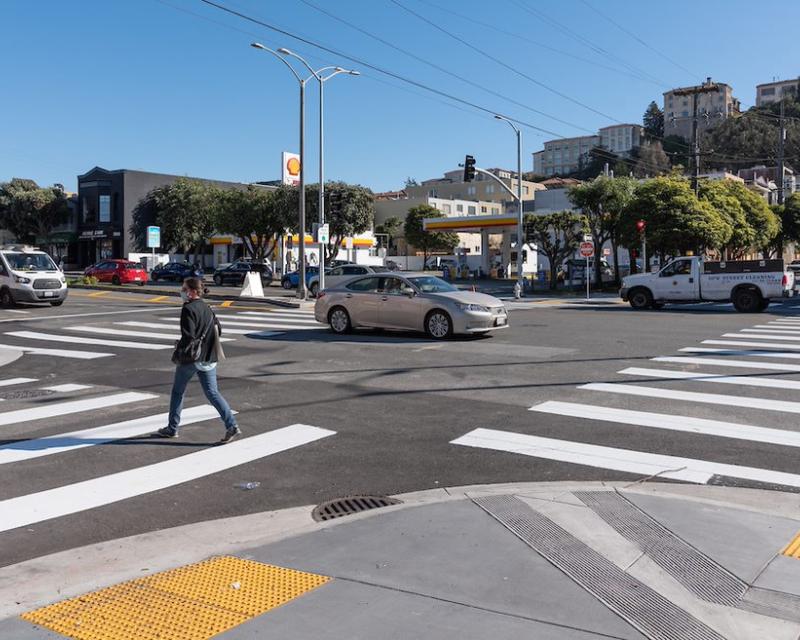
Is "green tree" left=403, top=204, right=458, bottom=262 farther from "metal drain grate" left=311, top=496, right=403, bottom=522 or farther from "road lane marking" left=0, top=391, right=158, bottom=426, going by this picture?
"metal drain grate" left=311, top=496, right=403, bottom=522

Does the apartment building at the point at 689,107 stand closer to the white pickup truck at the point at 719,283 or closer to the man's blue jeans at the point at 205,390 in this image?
the white pickup truck at the point at 719,283

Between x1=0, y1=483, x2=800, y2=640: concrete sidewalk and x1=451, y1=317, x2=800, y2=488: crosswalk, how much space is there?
1076 mm

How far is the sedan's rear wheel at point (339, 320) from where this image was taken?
1789 centimetres

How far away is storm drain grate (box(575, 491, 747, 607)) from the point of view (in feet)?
13.8

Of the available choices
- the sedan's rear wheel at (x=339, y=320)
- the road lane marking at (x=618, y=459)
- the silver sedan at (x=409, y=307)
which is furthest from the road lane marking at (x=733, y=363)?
the sedan's rear wheel at (x=339, y=320)

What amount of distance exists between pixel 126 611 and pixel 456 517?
230 cm

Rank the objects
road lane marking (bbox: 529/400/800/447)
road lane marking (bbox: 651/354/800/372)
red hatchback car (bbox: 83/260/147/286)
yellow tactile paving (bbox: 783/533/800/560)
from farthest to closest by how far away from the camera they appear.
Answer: red hatchback car (bbox: 83/260/147/286)
road lane marking (bbox: 651/354/800/372)
road lane marking (bbox: 529/400/800/447)
yellow tactile paving (bbox: 783/533/800/560)

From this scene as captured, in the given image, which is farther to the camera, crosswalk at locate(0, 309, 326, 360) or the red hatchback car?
the red hatchback car

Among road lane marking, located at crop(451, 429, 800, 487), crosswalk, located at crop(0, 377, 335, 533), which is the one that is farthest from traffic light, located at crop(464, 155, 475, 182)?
road lane marking, located at crop(451, 429, 800, 487)

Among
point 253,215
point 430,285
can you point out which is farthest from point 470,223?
point 430,285

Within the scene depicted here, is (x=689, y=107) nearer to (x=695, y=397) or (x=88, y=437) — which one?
(x=695, y=397)

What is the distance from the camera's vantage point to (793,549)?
15.6 ft

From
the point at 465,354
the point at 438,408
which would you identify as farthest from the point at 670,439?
the point at 465,354

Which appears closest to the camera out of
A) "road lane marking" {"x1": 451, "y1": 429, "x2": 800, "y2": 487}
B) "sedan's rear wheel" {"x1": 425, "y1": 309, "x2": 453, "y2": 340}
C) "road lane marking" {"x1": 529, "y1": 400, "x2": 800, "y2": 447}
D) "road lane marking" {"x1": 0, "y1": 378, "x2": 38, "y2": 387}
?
"road lane marking" {"x1": 451, "y1": 429, "x2": 800, "y2": 487}
